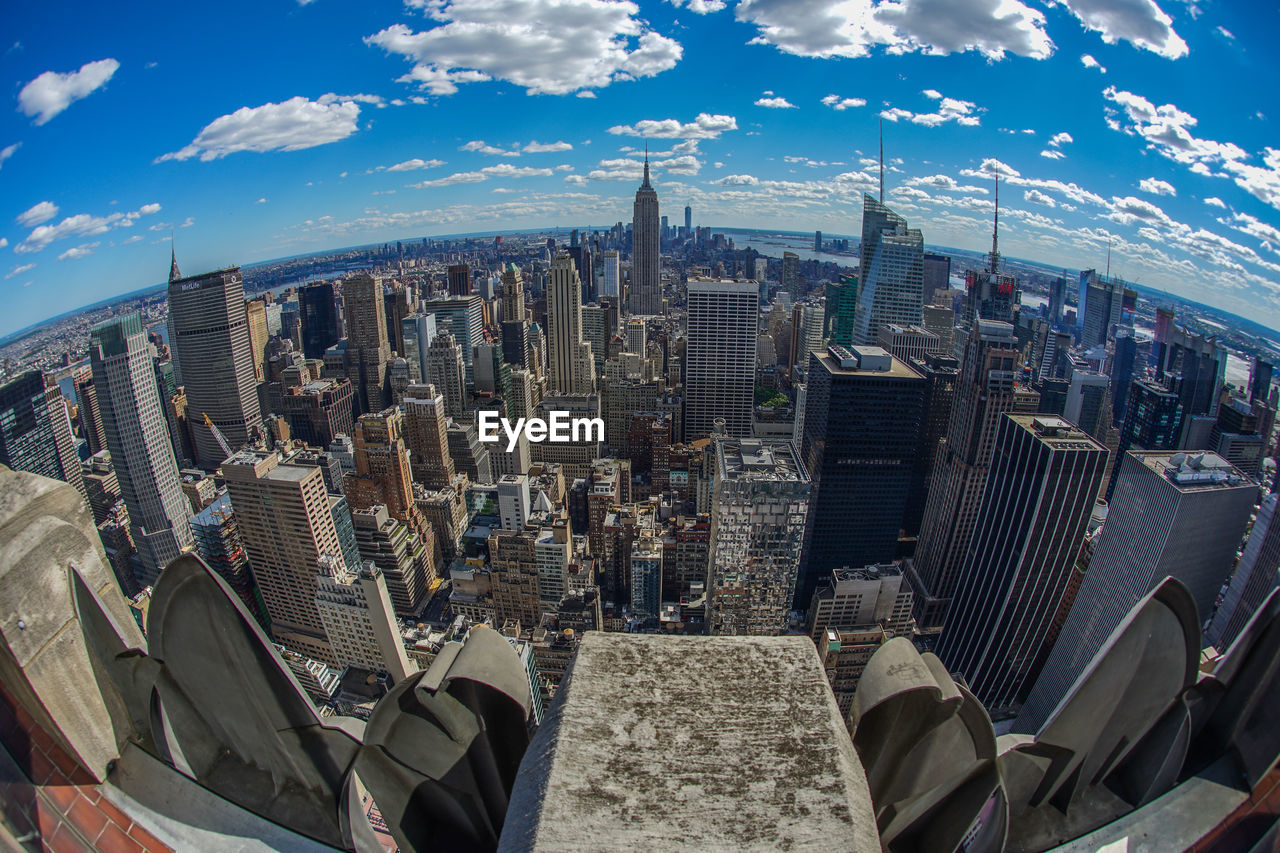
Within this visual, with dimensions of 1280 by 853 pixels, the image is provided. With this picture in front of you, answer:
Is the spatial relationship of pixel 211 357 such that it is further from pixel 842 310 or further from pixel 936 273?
pixel 936 273

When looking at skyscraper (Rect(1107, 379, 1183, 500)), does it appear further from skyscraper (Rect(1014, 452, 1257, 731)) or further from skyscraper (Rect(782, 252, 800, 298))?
skyscraper (Rect(782, 252, 800, 298))

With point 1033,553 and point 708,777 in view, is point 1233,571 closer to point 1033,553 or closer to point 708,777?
point 1033,553

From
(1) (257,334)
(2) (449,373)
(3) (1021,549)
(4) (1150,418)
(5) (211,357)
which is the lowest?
(3) (1021,549)

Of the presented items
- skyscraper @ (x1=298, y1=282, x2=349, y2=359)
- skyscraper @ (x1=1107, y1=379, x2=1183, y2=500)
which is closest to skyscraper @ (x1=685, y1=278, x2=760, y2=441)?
skyscraper @ (x1=1107, y1=379, x2=1183, y2=500)

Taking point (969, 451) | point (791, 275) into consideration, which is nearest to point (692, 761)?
point (969, 451)

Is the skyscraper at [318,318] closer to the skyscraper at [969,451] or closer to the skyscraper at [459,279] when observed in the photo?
the skyscraper at [459,279]

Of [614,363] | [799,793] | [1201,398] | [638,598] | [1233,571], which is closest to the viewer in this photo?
[799,793]

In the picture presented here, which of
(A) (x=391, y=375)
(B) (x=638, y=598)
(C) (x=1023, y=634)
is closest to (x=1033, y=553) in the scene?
(C) (x=1023, y=634)
